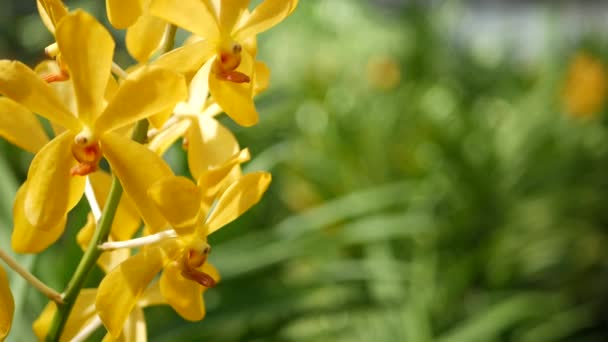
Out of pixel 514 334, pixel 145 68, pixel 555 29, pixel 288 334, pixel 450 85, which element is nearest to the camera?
pixel 145 68

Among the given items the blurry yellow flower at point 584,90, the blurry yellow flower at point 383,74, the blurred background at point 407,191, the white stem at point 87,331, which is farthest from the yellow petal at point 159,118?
the blurry yellow flower at point 584,90

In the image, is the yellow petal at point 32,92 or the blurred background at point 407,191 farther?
the blurred background at point 407,191

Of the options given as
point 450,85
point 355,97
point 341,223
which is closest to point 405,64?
point 450,85

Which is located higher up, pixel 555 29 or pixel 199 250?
pixel 555 29

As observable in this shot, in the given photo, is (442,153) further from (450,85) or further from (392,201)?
(450,85)

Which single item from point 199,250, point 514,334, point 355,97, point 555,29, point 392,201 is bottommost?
point 199,250

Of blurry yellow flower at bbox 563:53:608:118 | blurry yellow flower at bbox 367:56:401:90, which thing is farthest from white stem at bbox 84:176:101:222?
blurry yellow flower at bbox 563:53:608:118

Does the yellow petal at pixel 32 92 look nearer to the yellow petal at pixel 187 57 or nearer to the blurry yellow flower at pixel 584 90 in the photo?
the yellow petal at pixel 187 57
